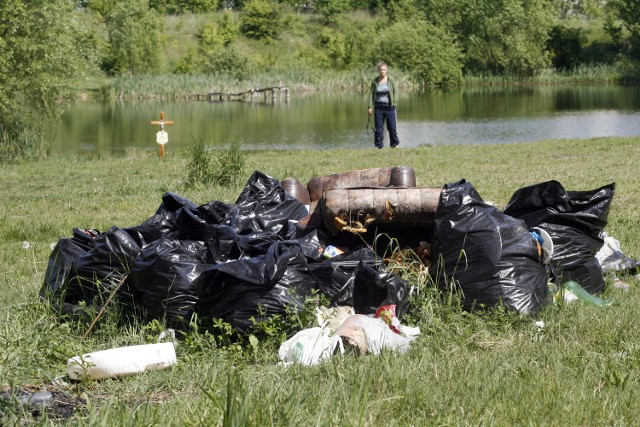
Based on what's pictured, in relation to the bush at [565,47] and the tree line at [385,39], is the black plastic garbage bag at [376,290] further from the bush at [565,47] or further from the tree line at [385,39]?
the bush at [565,47]

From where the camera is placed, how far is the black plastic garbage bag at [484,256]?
5.48m

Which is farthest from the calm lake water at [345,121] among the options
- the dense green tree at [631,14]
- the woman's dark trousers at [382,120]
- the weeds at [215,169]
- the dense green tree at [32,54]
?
the dense green tree at [631,14]

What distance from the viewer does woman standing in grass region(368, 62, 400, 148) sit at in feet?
62.3

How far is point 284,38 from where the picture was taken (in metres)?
80.7

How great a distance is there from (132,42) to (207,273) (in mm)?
65990

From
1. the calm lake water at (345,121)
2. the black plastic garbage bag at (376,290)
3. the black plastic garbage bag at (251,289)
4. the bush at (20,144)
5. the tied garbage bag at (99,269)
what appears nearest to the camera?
the black plastic garbage bag at (251,289)

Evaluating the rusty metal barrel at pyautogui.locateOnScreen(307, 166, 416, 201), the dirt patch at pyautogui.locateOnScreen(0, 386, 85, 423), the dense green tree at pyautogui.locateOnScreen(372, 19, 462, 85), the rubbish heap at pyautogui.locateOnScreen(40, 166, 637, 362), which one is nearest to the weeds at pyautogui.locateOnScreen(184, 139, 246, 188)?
the rusty metal barrel at pyautogui.locateOnScreen(307, 166, 416, 201)

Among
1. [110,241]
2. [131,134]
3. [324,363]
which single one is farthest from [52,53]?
[324,363]

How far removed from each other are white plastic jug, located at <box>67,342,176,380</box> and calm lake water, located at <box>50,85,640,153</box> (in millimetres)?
13795

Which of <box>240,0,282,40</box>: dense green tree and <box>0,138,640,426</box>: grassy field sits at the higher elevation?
<box>240,0,282,40</box>: dense green tree

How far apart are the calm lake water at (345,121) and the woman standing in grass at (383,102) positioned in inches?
126

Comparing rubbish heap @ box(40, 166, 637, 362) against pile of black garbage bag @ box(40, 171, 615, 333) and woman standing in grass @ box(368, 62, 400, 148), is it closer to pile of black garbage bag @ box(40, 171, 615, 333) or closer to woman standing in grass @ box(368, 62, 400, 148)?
pile of black garbage bag @ box(40, 171, 615, 333)

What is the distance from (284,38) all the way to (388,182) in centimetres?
7491

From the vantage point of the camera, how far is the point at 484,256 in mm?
5570
